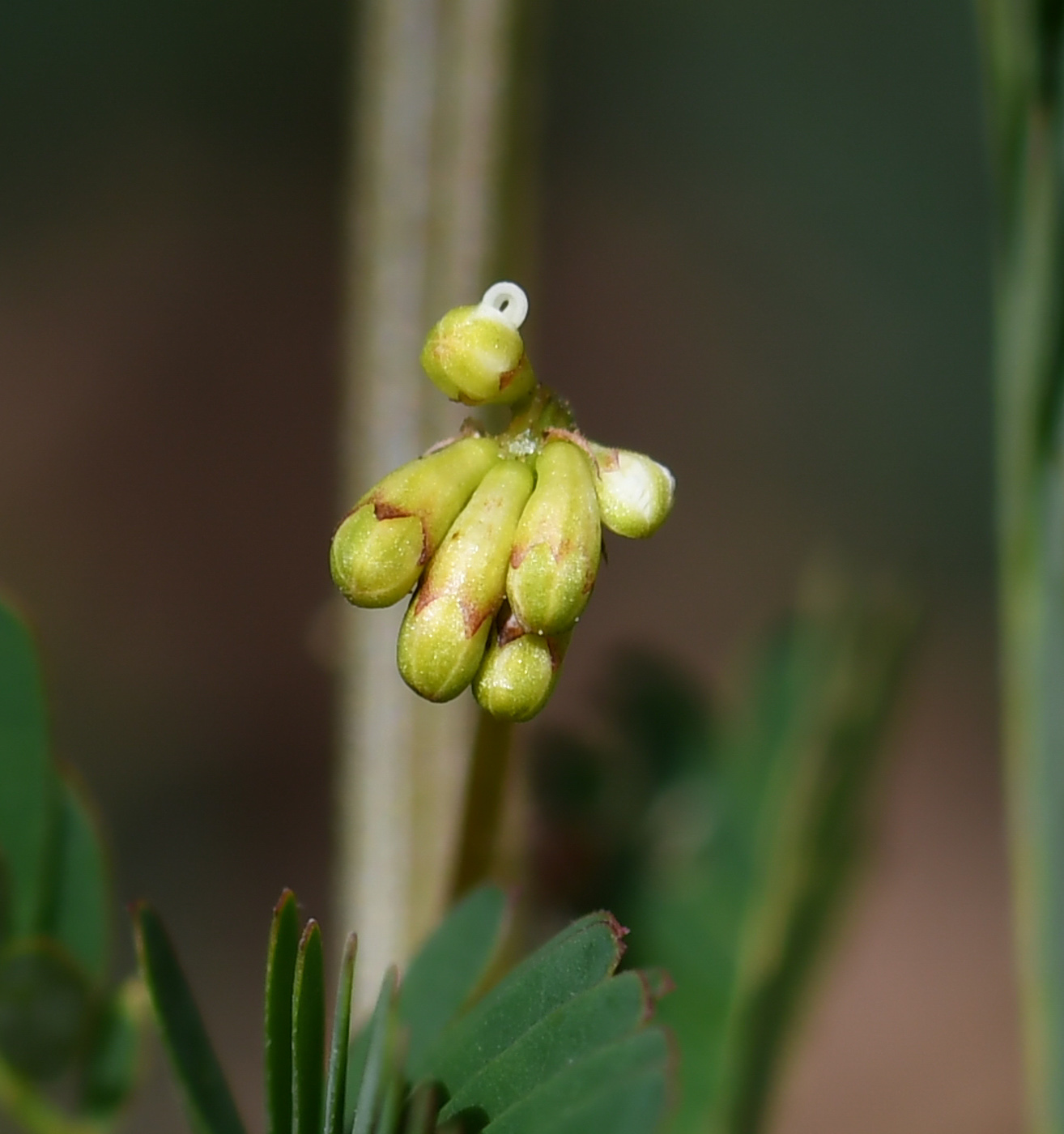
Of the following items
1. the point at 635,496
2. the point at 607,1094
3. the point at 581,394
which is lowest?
the point at 607,1094

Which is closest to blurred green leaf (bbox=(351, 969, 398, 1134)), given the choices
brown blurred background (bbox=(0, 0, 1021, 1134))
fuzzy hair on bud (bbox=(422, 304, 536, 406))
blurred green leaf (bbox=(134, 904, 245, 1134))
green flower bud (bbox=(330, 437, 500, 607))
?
blurred green leaf (bbox=(134, 904, 245, 1134))

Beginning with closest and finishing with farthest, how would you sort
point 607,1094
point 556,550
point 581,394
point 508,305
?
point 607,1094 < point 556,550 < point 508,305 < point 581,394

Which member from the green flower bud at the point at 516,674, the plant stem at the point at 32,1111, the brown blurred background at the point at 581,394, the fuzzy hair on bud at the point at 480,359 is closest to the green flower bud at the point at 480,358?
the fuzzy hair on bud at the point at 480,359

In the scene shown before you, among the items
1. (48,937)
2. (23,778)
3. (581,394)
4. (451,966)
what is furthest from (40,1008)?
(581,394)

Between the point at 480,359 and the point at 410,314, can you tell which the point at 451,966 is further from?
the point at 410,314

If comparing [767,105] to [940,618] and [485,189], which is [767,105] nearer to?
[940,618]

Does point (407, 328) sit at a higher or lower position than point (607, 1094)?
higher
